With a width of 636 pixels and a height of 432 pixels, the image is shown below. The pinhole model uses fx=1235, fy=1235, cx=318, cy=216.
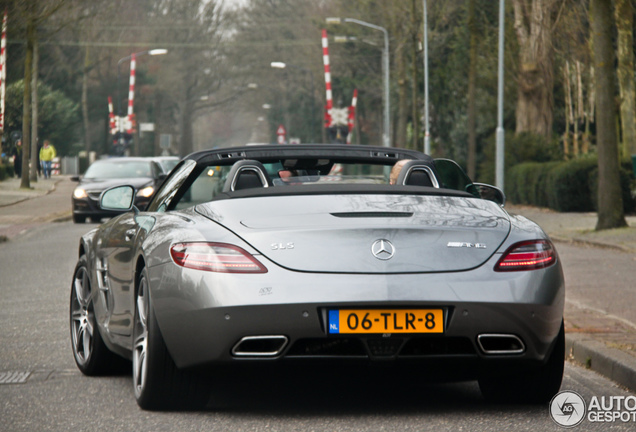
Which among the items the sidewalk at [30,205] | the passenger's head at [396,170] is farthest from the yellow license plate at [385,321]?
the sidewalk at [30,205]

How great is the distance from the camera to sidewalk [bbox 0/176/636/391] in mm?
7156

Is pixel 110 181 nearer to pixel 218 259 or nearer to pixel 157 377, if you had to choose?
pixel 157 377

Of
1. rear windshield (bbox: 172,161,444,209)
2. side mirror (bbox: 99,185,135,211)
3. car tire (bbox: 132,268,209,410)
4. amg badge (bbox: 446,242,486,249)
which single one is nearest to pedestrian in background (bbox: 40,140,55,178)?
rear windshield (bbox: 172,161,444,209)

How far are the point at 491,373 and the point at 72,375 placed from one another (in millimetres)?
2655

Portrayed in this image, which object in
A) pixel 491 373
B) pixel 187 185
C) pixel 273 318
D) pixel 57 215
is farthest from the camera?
pixel 57 215

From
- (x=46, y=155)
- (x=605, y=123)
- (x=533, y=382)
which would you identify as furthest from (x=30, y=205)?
(x=533, y=382)

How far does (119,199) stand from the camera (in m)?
7.13

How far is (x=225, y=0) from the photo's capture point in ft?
325

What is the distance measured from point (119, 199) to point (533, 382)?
8.81 feet

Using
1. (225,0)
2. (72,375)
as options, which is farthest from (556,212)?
(225,0)

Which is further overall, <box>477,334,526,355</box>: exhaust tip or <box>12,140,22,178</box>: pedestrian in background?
<box>12,140,22,178</box>: pedestrian in background

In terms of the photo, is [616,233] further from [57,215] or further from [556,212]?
[57,215]

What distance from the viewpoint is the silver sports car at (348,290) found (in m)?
5.21

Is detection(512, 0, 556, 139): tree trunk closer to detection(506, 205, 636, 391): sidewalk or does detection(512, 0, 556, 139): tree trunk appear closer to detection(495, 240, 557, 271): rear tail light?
detection(506, 205, 636, 391): sidewalk
